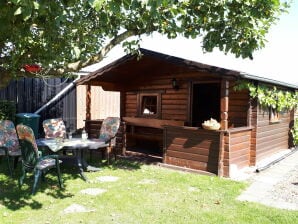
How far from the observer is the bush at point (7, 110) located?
437 inches

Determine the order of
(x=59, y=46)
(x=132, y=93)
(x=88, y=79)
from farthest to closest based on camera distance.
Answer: (x=132, y=93) < (x=88, y=79) < (x=59, y=46)

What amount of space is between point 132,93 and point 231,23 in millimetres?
5142

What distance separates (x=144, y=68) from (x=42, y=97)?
17.2 feet

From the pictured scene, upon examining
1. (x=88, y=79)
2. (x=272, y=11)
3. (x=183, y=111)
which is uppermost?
(x=272, y=11)

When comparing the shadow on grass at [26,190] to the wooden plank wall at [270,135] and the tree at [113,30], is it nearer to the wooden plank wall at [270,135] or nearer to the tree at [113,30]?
the tree at [113,30]

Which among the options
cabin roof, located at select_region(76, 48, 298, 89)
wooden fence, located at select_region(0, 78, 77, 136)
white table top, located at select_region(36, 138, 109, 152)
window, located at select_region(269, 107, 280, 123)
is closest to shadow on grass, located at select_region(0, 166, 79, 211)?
white table top, located at select_region(36, 138, 109, 152)

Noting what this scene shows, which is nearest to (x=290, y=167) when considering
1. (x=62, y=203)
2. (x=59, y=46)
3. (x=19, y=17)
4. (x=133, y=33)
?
(x=133, y=33)

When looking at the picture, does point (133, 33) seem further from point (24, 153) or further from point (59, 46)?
point (24, 153)

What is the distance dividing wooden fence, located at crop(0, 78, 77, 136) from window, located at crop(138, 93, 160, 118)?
313 centimetres

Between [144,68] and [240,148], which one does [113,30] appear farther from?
[240,148]

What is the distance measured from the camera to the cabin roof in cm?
753

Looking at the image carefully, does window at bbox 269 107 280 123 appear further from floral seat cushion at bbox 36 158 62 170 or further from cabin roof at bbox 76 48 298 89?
floral seat cushion at bbox 36 158 62 170

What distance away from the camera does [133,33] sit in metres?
6.44

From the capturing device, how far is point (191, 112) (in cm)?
954
